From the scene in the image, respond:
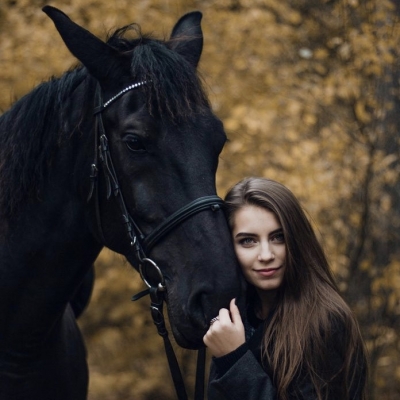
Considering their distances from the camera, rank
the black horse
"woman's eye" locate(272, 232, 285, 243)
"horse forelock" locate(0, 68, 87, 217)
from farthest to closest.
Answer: "horse forelock" locate(0, 68, 87, 217) → "woman's eye" locate(272, 232, 285, 243) → the black horse

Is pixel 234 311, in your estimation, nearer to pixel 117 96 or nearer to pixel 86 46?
pixel 117 96

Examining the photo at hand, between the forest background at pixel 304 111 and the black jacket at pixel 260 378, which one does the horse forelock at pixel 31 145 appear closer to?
the black jacket at pixel 260 378

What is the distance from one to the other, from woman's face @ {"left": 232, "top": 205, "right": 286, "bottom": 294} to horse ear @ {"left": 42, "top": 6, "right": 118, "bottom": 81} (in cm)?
69

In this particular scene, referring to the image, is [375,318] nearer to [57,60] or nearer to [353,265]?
[353,265]

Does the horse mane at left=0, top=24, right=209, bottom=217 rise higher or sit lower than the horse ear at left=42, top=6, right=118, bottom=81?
lower

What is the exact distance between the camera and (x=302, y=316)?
2420 millimetres

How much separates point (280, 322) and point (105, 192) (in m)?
0.75

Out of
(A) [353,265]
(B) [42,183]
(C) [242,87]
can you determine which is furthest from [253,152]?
(B) [42,183]

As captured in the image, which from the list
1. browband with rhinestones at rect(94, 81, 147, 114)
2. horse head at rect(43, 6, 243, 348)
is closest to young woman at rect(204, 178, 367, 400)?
horse head at rect(43, 6, 243, 348)

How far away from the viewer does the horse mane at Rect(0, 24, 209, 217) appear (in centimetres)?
242

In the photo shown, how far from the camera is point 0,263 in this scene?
265cm

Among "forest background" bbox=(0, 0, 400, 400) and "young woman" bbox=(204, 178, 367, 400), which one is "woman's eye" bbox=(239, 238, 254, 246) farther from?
"forest background" bbox=(0, 0, 400, 400)

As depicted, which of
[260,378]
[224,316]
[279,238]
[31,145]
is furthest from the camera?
[31,145]

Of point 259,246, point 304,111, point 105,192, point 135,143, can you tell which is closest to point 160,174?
point 135,143
